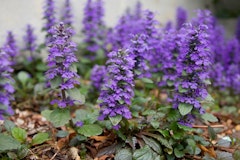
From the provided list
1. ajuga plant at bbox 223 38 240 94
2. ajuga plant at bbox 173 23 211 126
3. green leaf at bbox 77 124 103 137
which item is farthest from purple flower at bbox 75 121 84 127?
ajuga plant at bbox 223 38 240 94

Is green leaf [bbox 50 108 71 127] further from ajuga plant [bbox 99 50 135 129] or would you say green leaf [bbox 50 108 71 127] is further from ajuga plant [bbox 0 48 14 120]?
ajuga plant [bbox 0 48 14 120]

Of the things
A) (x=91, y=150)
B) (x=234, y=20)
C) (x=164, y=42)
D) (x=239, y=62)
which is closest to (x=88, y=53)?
(x=164, y=42)

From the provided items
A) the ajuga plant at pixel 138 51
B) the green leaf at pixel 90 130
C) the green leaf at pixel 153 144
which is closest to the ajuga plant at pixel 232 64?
the ajuga plant at pixel 138 51

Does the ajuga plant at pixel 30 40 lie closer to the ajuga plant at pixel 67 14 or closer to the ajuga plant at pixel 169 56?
the ajuga plant at pixel 67 14

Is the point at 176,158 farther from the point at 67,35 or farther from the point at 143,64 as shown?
the point at 67,35

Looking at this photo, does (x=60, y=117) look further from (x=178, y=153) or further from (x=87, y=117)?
(x=178, y=153)

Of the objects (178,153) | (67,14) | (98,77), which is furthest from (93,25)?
(178,153)
